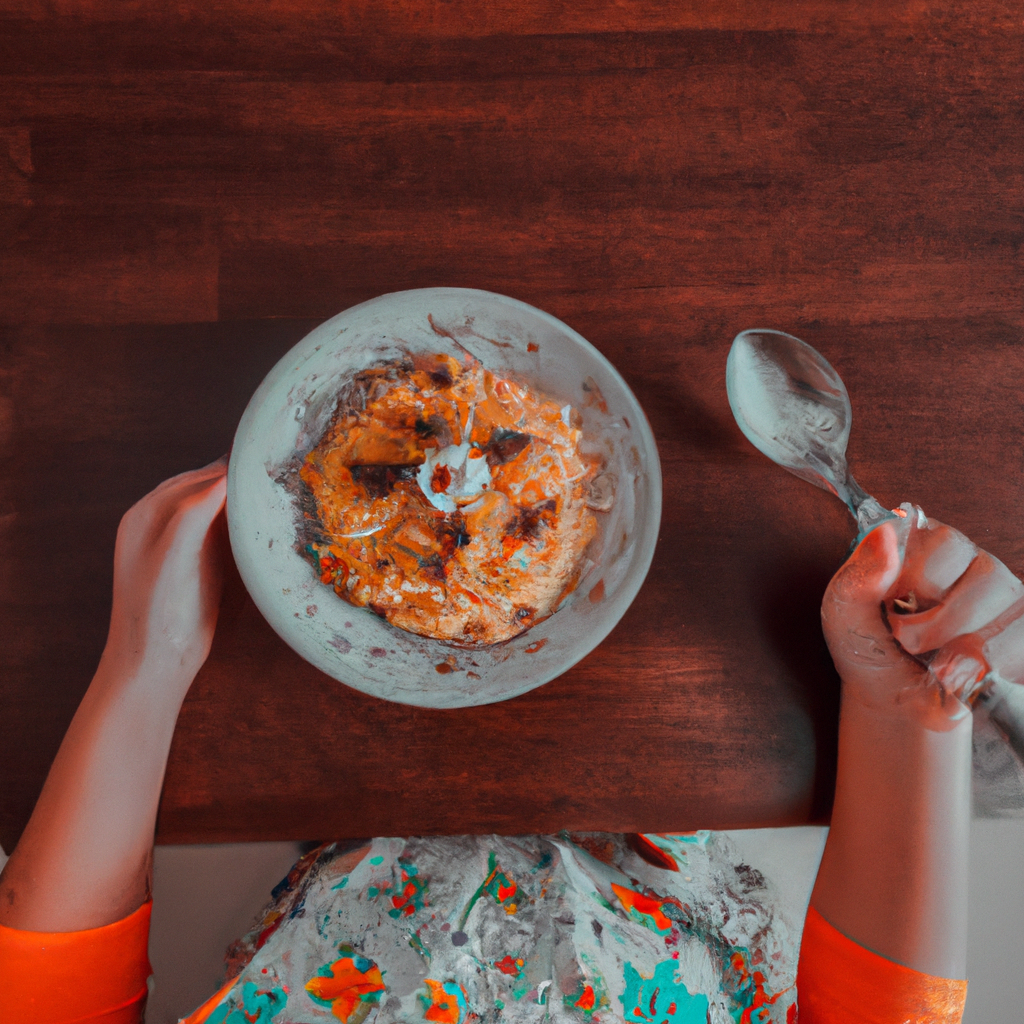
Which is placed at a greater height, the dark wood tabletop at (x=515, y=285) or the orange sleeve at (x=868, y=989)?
the dark wood tabletop at (x=515, y=285)

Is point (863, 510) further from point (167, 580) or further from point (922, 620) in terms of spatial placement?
point (167, 580)

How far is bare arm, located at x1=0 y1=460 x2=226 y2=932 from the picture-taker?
462 mm

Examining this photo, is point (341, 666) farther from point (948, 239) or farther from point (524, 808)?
point (948, 239)

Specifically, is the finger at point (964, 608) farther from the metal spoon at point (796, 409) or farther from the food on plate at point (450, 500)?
the food on plate at point (450, 500)

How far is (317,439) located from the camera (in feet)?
1.43

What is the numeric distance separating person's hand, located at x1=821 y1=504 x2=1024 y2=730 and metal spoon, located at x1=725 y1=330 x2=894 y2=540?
0.10 ft

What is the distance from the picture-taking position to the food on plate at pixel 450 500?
432 millimetres

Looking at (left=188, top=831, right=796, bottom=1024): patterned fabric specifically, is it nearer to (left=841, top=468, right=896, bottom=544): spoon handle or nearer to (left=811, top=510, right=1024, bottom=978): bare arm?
(left=811, top=510, right=1024, bottom=978): bare arm

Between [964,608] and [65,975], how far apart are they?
71 centimetres

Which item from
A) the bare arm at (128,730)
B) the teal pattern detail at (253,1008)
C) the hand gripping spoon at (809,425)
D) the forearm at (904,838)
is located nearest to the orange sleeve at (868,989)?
the forearm at (904,838)

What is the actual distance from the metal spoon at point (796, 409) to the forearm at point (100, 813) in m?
0.47

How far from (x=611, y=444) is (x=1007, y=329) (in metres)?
0.35

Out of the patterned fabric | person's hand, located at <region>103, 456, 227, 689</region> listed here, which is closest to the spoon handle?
the patterned fabric

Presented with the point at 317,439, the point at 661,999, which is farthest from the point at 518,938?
the point at 317,439
